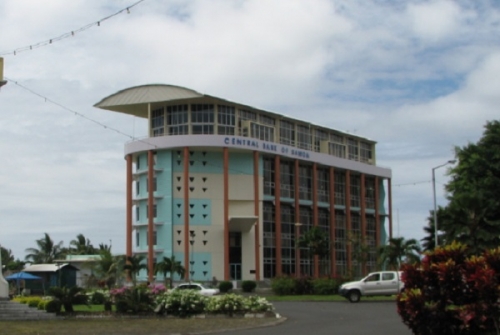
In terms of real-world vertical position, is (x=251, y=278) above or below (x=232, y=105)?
below

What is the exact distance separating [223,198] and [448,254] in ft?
197

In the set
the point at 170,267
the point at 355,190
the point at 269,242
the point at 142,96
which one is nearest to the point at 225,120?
the point at 142,96

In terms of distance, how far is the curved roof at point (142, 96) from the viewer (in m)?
73.9

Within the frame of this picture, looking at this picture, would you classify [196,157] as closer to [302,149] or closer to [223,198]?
[223,198]

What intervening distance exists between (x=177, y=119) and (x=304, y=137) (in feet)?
54.0

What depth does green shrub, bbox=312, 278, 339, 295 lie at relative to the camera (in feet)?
190

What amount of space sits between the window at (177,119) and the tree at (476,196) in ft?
95.0

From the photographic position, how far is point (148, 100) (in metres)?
75.0

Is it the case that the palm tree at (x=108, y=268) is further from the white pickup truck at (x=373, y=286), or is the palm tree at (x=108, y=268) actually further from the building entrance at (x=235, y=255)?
the white pickup truck at (x=373, y=286)

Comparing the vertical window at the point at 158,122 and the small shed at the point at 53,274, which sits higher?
the vertical window at the point at 158,122

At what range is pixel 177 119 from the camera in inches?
2982

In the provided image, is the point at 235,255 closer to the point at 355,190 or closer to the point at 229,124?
the point at 229,124

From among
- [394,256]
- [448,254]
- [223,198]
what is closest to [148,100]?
[223,198]

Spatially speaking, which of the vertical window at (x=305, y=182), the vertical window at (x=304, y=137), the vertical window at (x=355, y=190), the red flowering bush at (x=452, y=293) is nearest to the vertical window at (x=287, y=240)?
the vertical window at (x=305, y=182)
